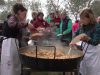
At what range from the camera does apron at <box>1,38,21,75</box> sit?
4.76 metres

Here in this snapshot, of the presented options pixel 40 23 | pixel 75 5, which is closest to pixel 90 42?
pixel 40 23

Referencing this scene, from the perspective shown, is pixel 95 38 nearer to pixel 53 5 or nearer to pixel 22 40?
pixel 22 40

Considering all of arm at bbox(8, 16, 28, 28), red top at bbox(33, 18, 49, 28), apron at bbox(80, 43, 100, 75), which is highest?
arm at bbox(8, 16, 28, 28)

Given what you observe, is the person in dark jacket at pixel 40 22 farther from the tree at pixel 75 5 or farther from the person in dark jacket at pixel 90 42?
the tree at pixel 75 5

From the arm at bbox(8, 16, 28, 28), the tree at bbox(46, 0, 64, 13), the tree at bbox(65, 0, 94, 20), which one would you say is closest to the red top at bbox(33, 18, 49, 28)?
the arm at bbox(8, 16, 28, 28)

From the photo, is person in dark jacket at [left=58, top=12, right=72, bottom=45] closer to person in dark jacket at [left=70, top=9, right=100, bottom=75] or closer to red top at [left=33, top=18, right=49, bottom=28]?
red top at [left=33, top=18, right=49, bottom=28]

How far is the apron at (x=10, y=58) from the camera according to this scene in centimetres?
476

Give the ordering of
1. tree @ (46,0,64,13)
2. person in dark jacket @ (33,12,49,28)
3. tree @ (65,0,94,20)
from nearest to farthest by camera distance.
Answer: person in dark jacket @ (33,12,49,28) → tree @ (46,0,64,13) → tree @ (65,0,94,20)

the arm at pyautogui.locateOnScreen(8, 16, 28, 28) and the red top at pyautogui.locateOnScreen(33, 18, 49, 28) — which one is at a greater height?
the arm at pyautogui.locateOnScreen(8, 16, 28, 28)

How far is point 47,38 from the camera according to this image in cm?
605

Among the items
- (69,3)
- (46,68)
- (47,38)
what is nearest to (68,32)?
(47,38)

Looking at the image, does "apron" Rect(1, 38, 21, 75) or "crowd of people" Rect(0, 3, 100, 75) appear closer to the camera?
"crowd of people" Rect(0, 3, 100, 75)

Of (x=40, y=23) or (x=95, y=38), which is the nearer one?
(x=95, y=38)

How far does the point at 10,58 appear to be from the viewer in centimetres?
479
